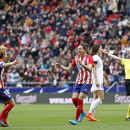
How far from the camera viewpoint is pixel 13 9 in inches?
1505

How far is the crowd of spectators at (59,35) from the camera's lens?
29084 mm

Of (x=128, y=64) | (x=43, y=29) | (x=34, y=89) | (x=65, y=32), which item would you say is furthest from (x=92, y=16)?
(x=128, y=64)

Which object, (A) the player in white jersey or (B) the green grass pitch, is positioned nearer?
(B) the green grass pitch

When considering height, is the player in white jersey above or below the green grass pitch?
above

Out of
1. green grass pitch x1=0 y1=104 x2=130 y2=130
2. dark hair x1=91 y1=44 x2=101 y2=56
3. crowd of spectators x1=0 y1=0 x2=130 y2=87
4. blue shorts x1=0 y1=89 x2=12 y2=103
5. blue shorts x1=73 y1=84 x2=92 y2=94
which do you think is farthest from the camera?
crowd of spectators x1=0 y1=0 x2=130 y2=87

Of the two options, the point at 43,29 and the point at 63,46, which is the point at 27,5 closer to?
the point at 43,29

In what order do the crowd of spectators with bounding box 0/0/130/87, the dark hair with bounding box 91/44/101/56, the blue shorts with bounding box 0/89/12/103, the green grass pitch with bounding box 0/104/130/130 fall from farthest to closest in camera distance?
the crowd of spectators with bounding box 0/0/130/87 < the dark hair with bounding box 91/44/101/56 < the blue shorts with bounding box 0/89/12/103 < the green grass pitch with bounding box 0/104/130/130

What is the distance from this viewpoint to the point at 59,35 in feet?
107

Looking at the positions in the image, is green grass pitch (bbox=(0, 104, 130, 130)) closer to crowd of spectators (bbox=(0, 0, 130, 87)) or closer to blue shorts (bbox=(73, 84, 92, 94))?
blue shorts (bbox=(73, 84, 92, 94))

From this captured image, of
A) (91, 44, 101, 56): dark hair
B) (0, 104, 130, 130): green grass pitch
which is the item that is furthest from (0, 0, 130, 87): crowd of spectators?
(91, 44, 101, 56): dark hair

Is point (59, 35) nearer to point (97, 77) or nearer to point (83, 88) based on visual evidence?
point (97, 77)

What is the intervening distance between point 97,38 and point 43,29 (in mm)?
5882

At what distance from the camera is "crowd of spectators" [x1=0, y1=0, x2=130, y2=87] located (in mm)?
29084

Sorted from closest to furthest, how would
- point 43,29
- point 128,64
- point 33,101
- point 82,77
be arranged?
1. point 82,77
2. point 128,64
3. point 33,101
4. point 43,29
